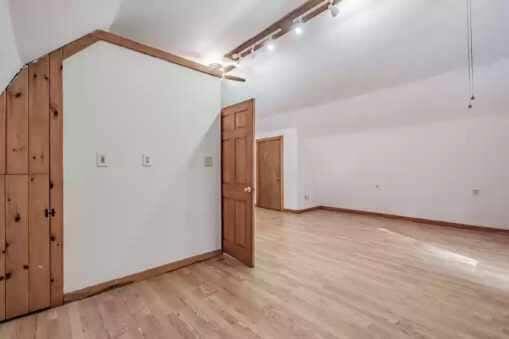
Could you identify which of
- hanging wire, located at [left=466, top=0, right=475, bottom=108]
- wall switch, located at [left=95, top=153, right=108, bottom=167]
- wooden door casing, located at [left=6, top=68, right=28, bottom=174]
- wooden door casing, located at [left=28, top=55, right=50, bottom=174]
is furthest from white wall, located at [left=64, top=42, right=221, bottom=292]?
hanging wire, located at [left=466, top=0, right=475, bottom=108]

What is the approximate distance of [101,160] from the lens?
2293mm

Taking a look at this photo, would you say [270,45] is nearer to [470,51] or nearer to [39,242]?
[470,51]

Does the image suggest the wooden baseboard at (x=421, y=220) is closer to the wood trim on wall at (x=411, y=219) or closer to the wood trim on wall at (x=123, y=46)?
the wood trim on wall at (x=411, y=219)

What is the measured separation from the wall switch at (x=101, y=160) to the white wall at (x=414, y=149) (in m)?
4.20

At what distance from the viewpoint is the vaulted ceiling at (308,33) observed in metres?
1.56

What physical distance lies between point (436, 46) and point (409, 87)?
1.10 m

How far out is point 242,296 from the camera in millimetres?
2230

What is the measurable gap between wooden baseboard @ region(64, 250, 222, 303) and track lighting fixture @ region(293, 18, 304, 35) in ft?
9.47

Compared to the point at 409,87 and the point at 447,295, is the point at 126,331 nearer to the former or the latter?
the point at 447,295

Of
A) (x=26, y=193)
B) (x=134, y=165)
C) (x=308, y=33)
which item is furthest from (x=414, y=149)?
(x=26, y=193)

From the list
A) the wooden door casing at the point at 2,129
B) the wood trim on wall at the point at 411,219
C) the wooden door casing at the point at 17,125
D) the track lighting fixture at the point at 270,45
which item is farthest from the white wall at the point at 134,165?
the wood trim on wall at the point at 411,219

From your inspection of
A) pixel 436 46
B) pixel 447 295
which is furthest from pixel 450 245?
pixel 436 46

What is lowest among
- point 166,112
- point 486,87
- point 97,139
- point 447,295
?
point 447,295

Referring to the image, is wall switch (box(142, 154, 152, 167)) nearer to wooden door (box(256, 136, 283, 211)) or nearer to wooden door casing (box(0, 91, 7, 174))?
wooden door casing (box(0, 91, 7, 174))
